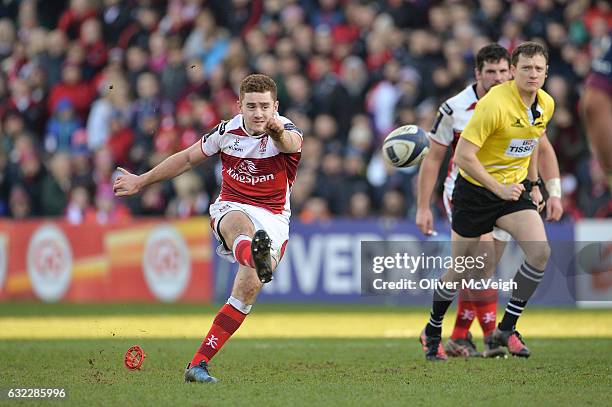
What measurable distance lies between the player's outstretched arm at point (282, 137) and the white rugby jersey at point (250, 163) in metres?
0.17

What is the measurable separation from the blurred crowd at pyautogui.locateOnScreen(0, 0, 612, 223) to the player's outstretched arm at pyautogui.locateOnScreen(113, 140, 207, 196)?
26.7ft

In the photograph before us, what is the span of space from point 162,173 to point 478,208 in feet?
9.18

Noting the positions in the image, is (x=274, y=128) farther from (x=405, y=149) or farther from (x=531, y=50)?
(x=405, y=149)

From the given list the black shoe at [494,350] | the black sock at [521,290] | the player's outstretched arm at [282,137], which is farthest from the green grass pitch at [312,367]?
the player's outstretched arm at [282,137]

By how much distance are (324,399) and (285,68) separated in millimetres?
12748

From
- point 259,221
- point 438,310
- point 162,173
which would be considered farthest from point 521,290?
point 162,173

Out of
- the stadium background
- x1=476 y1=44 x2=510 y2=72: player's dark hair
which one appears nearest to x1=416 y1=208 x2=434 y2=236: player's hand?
x1=476 y1=44 x2=510 y2=72: player's dark hair

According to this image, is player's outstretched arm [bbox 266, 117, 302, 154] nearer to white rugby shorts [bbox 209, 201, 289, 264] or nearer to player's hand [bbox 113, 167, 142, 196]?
white rugby shorts [bbox 209, 201, 289, 264]

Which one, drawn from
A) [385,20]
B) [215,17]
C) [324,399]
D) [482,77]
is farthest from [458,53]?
[324,399]

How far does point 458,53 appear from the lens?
724 inches

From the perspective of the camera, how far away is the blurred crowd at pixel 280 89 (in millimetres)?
18094

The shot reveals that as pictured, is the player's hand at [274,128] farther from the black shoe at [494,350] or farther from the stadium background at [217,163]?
the stadium background at [217,163]

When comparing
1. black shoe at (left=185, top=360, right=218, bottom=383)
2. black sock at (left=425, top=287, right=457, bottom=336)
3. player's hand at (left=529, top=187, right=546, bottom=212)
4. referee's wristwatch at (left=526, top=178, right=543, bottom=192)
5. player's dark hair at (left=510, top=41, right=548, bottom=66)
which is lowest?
black shoe at (left=185, top=360, right=218, bottom=383)

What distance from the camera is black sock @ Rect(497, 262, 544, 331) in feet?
31.7
